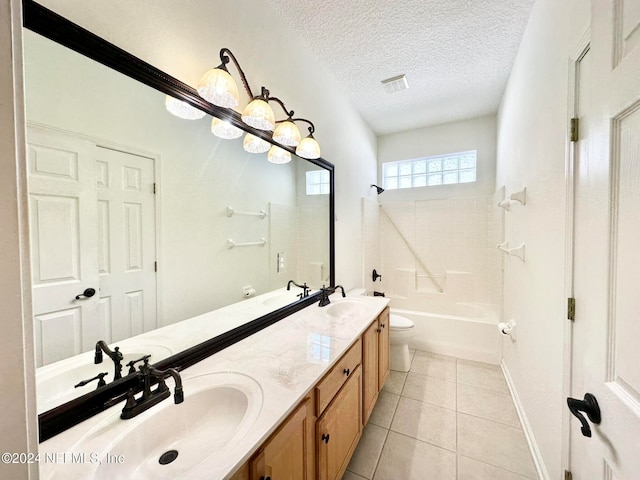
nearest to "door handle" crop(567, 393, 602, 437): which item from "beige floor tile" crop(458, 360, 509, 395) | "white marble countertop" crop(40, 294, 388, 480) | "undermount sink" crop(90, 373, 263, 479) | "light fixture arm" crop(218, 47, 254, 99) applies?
"white marble countertop" crop(40, 294, 388, 480)

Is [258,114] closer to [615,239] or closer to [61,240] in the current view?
[61,240]

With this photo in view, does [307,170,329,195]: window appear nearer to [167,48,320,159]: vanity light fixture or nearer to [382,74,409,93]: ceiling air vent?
[167,48,320,159]: vanity light fixture

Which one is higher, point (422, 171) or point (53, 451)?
point (422, 171)

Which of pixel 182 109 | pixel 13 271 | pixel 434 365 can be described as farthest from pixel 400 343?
pixel 13 271

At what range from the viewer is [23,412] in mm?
340

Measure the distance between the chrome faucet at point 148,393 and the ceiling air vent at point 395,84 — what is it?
2.70m

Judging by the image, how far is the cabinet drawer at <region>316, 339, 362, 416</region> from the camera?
104 cm

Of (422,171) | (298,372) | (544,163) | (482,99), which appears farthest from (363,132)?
(298,372)

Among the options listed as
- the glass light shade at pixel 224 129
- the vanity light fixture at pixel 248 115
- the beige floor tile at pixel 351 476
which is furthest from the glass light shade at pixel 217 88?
the beige floor tile at pixel 351 476

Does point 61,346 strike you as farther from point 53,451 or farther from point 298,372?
point 298,372

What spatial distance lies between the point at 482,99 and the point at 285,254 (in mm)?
2734

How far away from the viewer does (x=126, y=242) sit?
3.09 feet

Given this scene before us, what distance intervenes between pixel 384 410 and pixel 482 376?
116 cm

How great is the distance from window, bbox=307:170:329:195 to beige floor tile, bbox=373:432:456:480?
187cm
